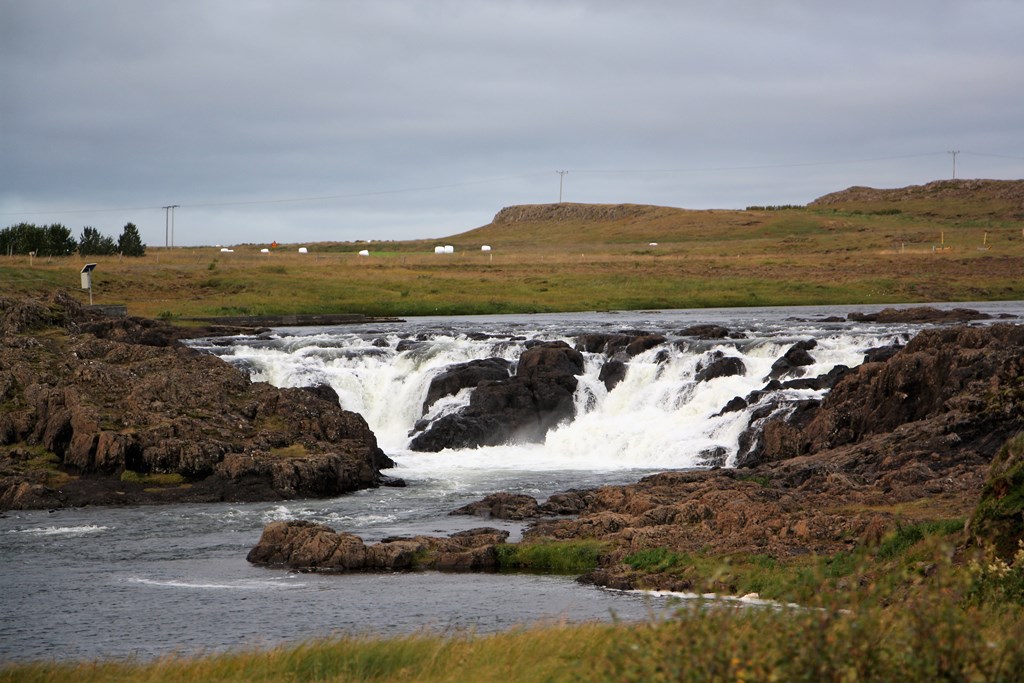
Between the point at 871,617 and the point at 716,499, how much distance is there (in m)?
15.9

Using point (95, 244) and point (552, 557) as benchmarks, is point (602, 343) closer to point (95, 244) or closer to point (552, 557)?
point (552, 557)

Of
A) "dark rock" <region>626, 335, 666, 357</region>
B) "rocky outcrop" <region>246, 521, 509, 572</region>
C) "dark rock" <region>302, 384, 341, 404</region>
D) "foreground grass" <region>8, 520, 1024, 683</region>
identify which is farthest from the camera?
"dark rock" <region>626, 335, 666, 357</region>

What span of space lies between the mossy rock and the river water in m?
4.91

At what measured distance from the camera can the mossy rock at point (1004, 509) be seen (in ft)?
54.4

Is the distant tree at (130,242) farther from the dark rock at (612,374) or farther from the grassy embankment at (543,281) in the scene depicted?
the dark rock at (612,374)

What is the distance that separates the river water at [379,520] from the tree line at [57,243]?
66.7 m

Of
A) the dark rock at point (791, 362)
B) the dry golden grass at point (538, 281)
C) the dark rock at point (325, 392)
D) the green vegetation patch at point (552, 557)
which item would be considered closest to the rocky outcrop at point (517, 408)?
the dark rock at point (325, 392)

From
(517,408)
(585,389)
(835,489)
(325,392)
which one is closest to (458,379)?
(517,408)

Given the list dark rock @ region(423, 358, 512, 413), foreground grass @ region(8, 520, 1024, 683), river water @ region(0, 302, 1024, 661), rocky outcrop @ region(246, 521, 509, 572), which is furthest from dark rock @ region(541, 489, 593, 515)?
dark rock @ region(423, 358, 512, 413)

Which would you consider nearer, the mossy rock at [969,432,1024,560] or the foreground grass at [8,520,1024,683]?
the foreground grass at [8,520,1024,683]

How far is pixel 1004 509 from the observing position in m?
16.9

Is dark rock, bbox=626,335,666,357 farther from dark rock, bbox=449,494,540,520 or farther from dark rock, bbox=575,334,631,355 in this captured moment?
dark rock, bbox=449,494,540,520

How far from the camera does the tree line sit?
117m

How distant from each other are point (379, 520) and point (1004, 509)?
15.3 metres
